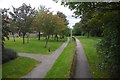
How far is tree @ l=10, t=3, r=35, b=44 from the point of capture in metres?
45.5

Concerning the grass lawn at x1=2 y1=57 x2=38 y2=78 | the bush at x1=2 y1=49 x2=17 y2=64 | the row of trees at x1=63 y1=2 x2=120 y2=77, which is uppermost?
the row of trees at x1=63 y1=2 x2=120 y2=77

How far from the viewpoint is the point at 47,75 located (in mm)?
15469

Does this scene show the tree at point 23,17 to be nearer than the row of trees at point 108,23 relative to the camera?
No

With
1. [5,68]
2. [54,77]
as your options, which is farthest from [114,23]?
[5,68]

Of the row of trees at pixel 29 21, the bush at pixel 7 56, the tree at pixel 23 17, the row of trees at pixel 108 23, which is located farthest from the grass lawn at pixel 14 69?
the tree at pixel 23 17

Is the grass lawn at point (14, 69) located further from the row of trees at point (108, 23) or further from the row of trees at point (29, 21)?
the row of trees at point (29, 21)

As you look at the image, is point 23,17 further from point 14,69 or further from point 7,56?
point 14,69

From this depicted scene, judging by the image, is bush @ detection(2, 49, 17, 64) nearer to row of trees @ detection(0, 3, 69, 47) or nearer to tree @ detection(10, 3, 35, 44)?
row of trees @ detection(0, 3, 69, 47)

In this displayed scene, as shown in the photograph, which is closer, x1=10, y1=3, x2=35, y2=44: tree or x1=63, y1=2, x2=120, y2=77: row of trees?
x1=63, y1=2, x2=120, y2=77: row of trees

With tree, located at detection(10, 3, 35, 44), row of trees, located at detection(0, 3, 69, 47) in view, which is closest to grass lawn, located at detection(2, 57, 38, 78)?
row of trees, located at detection(0, 3, 69, 47)

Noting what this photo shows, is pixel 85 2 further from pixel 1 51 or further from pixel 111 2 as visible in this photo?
pixel 1 51

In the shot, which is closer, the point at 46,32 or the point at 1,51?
the point at 1,51

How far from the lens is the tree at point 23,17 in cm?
4553

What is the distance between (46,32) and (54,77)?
26586 millimetres
